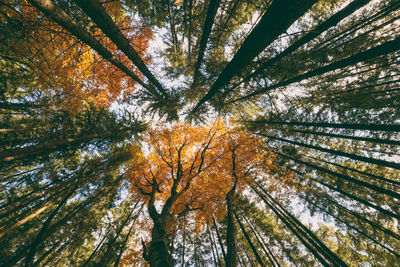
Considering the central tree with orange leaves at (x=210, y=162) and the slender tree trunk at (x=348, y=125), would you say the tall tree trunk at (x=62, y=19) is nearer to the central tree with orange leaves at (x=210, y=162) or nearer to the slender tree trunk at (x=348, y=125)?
the central tree with orange leaves at (x=210, y=162)

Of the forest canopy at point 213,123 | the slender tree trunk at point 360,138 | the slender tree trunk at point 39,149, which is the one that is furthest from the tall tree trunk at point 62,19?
the slender tree trunk at point 360,138

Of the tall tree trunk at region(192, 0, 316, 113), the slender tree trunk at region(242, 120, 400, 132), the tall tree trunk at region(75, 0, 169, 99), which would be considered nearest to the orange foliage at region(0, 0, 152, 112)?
the tall tree trunk at region(75, 0, 169, 99)

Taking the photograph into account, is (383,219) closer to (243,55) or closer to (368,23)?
(368,23)

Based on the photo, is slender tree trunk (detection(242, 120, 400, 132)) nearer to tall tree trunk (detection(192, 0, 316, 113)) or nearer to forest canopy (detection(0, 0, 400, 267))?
forest canopy (detection(0, 0, 400, 267))

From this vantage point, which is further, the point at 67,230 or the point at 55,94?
the point at 67,230

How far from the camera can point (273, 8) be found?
117 inches

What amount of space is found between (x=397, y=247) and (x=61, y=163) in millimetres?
21272

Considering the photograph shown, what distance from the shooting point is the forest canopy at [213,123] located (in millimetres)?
4493

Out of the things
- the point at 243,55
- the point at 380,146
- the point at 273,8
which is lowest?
the point at 380,146

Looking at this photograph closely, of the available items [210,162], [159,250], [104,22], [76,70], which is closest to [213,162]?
[210,162]

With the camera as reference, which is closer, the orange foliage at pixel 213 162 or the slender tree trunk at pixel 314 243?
the slender tree trunk at pixel 314 243

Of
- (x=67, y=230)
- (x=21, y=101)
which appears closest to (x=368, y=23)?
(x=21, y=101)

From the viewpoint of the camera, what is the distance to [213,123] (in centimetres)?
959

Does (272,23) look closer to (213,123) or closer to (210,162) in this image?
(213,123)
